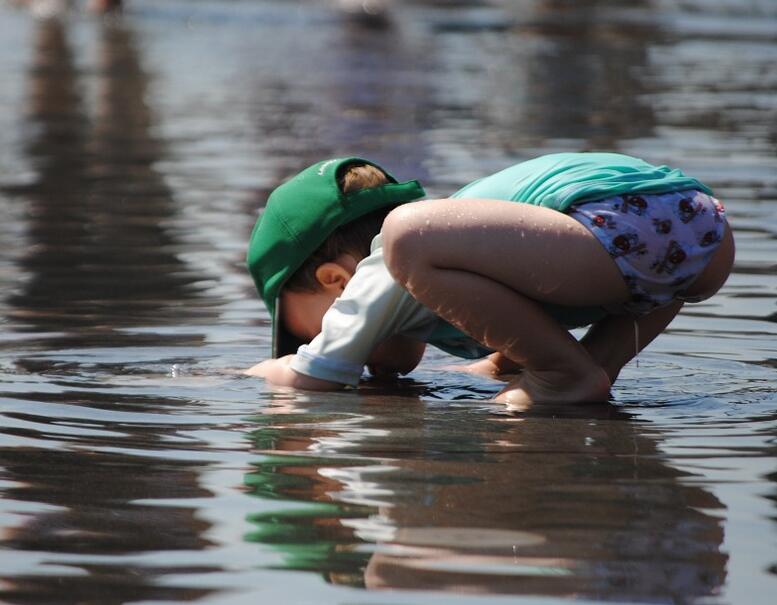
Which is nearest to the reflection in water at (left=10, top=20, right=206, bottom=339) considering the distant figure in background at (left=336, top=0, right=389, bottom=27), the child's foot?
the child's foot

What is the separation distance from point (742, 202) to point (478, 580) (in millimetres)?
5184

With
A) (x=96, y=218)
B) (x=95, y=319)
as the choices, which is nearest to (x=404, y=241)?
(x=95, y=319)

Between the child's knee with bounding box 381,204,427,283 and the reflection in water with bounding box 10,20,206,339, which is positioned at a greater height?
the child's knee with bounding box 381,204,427,283

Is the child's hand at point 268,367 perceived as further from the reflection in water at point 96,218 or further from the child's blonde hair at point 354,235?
the reflection in water at point 96,218

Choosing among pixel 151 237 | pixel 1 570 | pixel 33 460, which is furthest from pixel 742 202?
pixel 1 570

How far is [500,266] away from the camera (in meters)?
4.16

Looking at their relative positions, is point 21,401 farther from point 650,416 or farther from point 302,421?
point 650,416

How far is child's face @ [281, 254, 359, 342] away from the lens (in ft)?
15.0

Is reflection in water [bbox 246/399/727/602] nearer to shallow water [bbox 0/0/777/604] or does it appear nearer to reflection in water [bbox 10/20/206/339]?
shallow water [bbox 0/0/777/604]

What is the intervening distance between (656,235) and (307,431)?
1.01m

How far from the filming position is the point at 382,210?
457cm

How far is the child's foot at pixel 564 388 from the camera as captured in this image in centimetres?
429

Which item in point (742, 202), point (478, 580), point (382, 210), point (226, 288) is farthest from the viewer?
point (742, 202)

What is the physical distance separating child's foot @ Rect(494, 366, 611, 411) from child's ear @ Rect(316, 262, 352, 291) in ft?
1.93
